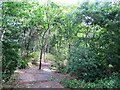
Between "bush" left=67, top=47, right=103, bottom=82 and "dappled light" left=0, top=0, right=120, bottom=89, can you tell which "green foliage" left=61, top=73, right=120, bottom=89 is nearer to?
"dappled light" left=0, top=0, right=120, bottom=89

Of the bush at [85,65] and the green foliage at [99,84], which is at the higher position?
the bush at [85,65]

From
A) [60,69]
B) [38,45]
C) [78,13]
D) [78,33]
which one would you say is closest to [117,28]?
[78,13]

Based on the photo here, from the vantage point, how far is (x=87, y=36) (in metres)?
7.42

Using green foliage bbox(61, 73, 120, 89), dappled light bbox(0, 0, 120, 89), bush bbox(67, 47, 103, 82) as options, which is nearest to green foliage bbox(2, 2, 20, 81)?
dappled light bbox(0, 0, 120, 89)

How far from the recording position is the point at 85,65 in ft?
20.9

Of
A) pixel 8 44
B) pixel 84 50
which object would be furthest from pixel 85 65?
pixel 8 44

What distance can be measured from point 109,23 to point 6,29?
2.93m

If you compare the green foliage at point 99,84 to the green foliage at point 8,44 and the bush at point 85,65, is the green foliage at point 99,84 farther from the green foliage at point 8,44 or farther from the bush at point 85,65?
the green foliage at point 8,44

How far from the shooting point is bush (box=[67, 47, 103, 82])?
6.37 metres

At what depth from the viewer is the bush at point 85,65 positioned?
251 inches

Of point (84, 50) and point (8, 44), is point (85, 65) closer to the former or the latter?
point (84, 50)

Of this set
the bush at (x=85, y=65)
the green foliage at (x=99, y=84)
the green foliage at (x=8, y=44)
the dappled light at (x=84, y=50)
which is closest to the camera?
the green foliage at (x=8, y=44)

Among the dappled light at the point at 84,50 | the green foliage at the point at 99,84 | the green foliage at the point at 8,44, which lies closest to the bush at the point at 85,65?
the dappled light at the point at 84,50

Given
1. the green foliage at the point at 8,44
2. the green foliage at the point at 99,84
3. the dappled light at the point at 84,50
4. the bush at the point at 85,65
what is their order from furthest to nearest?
the bush at the point at 85,65 → the dappled light at the point at 84,50 → the green foliage at the point at 99,84 → the green foliage at the point at 8,44
